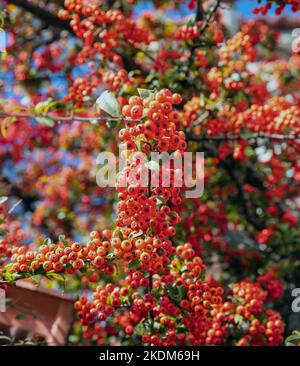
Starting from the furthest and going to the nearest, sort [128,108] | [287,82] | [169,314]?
[287,82] < [169,314] < [128,108]

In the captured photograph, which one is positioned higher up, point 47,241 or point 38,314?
point 47,241

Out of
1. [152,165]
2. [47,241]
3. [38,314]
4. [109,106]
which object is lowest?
[38,314]

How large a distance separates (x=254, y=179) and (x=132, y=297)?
334 centimetres

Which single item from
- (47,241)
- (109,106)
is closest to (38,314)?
(47,241)

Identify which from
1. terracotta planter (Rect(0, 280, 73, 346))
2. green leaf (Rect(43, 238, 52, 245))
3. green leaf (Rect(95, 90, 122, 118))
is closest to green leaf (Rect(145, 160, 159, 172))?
green leaf (Rect(95, 90, 122, 118))

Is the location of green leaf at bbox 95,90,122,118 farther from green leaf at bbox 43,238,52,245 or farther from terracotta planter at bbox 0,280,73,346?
terracotta planter at bbox 0,280,73,346

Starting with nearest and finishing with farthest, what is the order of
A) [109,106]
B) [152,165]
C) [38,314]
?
[152,165] < [109,106] < [38,314]

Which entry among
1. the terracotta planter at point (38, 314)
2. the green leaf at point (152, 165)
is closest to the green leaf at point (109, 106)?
the green leaf at point (152, 165)

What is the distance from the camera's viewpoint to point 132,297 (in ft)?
9.07

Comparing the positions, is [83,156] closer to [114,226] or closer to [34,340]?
[34,340]

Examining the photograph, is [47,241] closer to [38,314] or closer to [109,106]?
[109,106]

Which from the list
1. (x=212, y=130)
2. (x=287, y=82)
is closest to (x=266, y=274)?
(x=212, y=130)

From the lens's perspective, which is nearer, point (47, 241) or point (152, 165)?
point (152, 165)

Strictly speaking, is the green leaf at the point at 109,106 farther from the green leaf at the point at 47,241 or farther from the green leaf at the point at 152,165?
the green leaf at the point at 47,241
